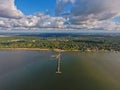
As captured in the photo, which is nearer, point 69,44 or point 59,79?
point 59,79

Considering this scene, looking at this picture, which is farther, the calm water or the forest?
the forest

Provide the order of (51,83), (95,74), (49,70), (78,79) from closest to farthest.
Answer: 1. (51,83)
2. (78,79)
3. (95,74)
4. (49,70)

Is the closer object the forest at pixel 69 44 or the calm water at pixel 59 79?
the calm water at pixel 59 79

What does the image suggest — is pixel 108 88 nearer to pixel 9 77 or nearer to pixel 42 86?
pixel 42 86

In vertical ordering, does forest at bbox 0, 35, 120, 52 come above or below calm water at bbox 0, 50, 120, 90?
below

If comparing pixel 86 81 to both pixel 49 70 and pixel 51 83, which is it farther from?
pixel 49 70

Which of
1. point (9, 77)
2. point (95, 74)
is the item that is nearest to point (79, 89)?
point (95, 74)

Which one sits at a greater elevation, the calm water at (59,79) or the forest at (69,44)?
the calm water at (59,79)

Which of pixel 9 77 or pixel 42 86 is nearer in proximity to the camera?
pixel 42 86

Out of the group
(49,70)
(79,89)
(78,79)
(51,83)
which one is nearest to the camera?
(79,89)

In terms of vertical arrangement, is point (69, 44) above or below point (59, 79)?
below
